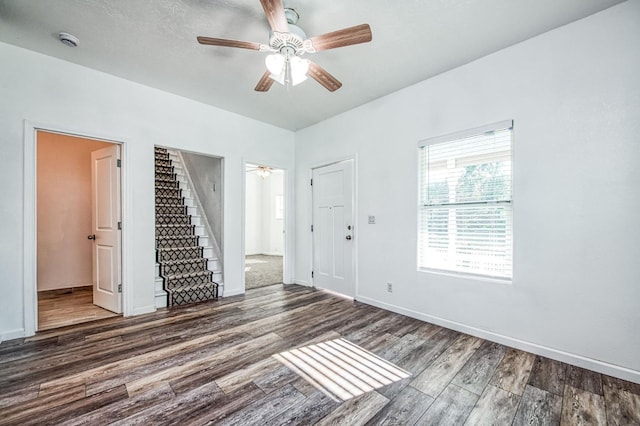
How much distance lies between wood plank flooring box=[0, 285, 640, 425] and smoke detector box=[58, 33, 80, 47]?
2901 millimetres

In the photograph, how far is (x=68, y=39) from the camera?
2.53 metres

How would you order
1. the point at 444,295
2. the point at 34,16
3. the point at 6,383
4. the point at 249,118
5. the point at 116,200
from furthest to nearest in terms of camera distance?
1. the point at 249,118
2. the point at 116,200
3. the point at 444,295
4. the point at 34,16
5. the point at 6,383

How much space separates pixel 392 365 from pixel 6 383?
2.98m

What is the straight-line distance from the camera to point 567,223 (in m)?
2.34

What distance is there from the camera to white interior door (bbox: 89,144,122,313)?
342cm

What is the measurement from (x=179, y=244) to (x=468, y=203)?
14.3 feet

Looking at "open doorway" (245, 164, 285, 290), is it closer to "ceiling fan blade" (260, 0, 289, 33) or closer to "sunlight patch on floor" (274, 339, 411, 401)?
"sunlight patch on floor" (274, 339, 411, 401)

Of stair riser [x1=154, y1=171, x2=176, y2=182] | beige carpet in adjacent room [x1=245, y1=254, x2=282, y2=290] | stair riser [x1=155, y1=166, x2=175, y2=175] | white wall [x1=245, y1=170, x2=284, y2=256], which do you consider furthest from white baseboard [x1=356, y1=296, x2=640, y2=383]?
white wall [x1=245, y1=170, x2=284, y2=256]

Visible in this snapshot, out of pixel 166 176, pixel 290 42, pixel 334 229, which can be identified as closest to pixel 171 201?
pixel 166 176

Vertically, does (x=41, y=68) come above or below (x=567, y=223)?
above

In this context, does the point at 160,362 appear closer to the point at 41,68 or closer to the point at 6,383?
the point at 6,383

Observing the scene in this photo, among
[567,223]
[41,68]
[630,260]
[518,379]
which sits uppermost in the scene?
[41,68]

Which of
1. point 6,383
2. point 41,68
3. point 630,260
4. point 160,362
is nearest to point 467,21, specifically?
point 630,260

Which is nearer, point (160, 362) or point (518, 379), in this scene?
point (518, 379)
